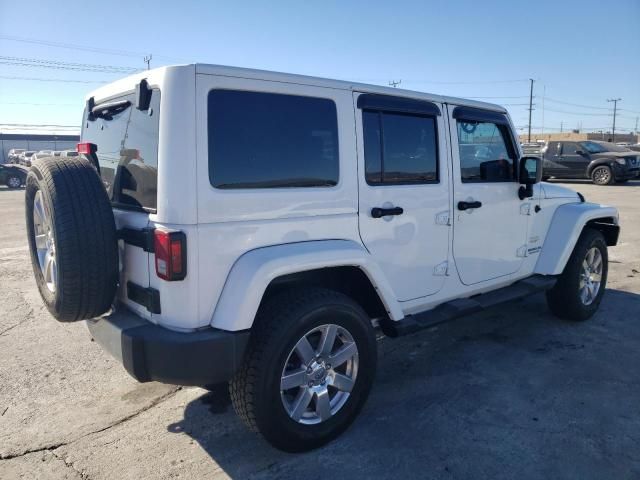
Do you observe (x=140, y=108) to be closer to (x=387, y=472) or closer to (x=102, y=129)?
(x=102, y=129)

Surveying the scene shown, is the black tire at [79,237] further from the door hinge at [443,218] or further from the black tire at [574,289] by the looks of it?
the black tire at [574,289]

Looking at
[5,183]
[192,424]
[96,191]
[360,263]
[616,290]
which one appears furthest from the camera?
[5,183]

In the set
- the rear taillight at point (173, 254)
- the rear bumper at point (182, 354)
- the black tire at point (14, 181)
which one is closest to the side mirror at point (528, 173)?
the rear bumper at point (182, 354)

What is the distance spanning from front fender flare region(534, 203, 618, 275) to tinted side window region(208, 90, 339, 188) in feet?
8.45

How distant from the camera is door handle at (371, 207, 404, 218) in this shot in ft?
10.2

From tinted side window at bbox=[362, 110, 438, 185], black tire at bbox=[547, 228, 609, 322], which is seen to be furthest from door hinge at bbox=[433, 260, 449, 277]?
black tire at bbox=[547, 228, 609, 322]

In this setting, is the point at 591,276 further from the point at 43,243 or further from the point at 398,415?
the point at 43,243

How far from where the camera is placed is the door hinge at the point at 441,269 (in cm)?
356

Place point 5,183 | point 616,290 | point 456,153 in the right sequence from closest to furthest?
point 456,153 < point 616,290 < point 5,183

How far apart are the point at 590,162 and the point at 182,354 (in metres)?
20.4

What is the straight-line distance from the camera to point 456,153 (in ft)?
12.0

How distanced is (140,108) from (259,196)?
29.8 inches

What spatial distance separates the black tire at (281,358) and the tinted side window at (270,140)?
2.13 ft

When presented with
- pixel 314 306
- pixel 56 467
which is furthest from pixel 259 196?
pixel 56 467
